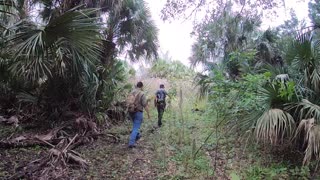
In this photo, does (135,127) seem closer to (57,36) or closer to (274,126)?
(57,36)

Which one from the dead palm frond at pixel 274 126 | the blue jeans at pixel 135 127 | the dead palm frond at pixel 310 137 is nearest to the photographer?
the dead palm frond at pixel 310 137

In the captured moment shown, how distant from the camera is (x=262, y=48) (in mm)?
10523

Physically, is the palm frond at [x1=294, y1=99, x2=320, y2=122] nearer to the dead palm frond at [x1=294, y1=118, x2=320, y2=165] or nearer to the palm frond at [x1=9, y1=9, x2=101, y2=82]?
the dead palm frond at [x1=294, y1=118, x2=320, y2=165]

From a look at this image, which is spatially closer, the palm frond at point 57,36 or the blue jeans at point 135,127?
the palm frond at point 57,36

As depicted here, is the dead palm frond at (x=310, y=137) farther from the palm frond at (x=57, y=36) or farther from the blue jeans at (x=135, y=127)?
the palm frond at (x=57, y=36)

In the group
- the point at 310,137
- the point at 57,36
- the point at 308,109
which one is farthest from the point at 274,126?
the point at 57,36

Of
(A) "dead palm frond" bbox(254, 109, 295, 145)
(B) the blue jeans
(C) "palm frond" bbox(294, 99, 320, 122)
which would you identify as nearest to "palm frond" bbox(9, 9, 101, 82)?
(B) the blue jeans

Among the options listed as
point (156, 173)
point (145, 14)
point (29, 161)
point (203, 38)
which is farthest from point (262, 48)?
point (29, 161)

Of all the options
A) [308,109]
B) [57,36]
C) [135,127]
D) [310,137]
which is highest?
[57,36]

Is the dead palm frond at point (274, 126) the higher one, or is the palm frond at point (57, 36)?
the palm frond at point (57, 36)

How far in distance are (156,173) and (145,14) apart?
282 inches

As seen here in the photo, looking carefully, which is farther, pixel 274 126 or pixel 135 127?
pixel 135 127

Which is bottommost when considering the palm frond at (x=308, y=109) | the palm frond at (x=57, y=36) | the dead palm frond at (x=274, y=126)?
the dead palm frond at (x=274, y=126)

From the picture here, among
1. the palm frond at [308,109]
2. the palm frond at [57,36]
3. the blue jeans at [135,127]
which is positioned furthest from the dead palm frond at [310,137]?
the palm frond at [57,36]
